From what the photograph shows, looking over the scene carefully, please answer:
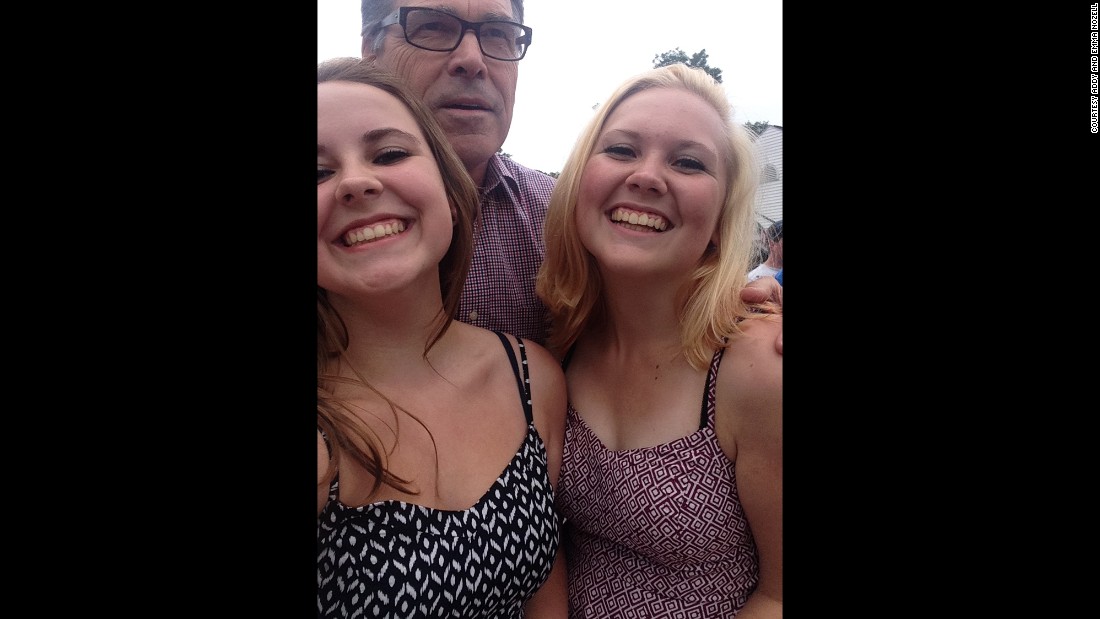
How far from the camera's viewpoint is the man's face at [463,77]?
1924 mm

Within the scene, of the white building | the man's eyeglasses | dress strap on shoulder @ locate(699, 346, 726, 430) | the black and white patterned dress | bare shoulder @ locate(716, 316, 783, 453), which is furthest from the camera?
the man's eyeglasses

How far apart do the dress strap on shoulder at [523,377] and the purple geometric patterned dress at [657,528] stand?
18 cm

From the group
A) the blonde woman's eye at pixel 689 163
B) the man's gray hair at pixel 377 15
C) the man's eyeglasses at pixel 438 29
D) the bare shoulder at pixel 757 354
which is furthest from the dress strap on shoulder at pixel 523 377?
the man's gray hair at pixel 377 15

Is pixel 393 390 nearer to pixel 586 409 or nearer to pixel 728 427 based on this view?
pixel 586 409

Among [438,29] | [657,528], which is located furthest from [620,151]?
[657,528]

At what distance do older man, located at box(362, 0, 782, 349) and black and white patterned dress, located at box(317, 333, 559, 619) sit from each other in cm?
65

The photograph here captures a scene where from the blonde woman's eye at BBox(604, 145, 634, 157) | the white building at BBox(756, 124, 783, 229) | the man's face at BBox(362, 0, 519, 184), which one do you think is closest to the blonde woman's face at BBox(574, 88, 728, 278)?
the blonde woman's eye at BBox(604, 145, 634, 157)

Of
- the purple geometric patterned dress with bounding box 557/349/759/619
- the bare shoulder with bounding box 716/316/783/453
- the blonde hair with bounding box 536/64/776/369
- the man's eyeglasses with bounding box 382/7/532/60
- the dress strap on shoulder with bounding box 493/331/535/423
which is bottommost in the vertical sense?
the purple geometric patterned dress with bounding box 557/349/759/619

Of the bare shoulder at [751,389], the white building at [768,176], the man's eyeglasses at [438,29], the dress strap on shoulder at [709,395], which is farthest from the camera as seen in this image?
the man's eyeglasses at [438,29]

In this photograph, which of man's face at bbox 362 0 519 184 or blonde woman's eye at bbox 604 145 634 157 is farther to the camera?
man's face at bbox 362 0 519 184

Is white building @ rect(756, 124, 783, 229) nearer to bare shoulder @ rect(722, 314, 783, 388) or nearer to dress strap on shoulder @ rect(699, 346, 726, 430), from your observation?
bare shoulder @ rect(722, 314, 783, 388)

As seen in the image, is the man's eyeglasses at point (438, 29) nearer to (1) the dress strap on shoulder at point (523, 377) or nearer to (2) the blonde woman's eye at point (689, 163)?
(2) the blonde woman's eye at point (689, 163)

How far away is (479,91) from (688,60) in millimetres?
673

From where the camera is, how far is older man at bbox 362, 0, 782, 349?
1.93m
